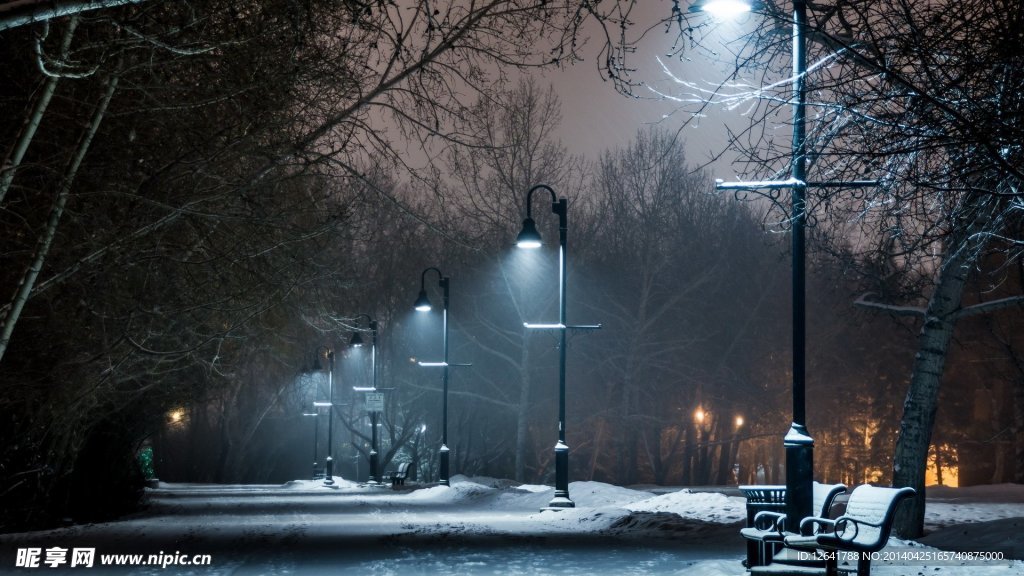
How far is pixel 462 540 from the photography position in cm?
1903

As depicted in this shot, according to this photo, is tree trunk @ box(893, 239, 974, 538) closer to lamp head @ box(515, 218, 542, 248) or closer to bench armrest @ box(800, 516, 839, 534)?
bench armrest @ box(800, 516, 839, 534)

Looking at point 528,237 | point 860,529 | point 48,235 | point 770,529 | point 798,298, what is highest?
point 528,237

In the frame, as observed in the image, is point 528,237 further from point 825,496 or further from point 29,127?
point 29,127

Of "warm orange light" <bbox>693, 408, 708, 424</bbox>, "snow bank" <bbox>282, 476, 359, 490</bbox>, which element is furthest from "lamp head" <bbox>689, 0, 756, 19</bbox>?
"warm orange light" <bbox>693, 408, 708, 424</bbox>

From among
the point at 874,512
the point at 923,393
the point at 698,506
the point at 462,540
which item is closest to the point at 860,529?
the point at 874,512

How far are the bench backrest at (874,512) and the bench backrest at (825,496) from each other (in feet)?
2.78

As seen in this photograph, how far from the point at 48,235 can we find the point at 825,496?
26.5 ft

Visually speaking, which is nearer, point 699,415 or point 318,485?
point 318,485

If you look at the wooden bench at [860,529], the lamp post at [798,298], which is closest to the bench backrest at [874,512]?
the wooden bench at [860,529]

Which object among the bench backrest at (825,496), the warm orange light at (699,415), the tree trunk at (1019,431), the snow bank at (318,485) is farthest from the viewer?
the warm orange light at (699,415)

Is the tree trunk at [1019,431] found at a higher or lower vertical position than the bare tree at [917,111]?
lower

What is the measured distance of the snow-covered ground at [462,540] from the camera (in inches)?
575

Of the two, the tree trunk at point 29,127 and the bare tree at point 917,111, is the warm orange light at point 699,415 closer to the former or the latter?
the bare tree at point 917,111

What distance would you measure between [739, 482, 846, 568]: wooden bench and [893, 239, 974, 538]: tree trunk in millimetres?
6575
